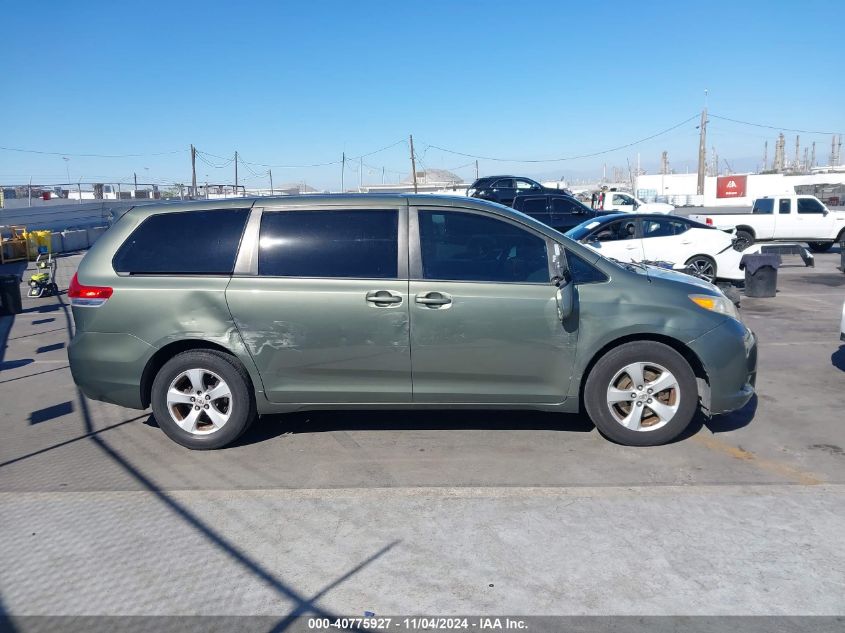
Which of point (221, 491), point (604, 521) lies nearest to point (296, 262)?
point (221, 491)

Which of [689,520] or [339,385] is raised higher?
[339,385]

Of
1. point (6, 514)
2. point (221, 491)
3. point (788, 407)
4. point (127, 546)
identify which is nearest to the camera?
point (127, 546)

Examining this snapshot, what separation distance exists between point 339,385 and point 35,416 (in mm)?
2972

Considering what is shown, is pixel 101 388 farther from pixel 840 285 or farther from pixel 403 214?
pixel 840 285

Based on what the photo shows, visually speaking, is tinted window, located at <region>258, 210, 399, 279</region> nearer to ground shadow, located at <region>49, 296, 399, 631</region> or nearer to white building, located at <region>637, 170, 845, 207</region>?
ground shadow, located at <region>49, 296, 399, 631</region>

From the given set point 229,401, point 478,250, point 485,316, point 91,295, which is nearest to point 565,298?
point 485,316

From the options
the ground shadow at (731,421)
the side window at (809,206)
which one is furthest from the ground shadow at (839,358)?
the side window at (809,206)

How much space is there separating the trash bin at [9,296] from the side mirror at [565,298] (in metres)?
9.64

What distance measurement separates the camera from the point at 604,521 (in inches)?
162

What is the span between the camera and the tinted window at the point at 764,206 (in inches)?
907

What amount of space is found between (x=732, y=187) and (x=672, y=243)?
55.8m

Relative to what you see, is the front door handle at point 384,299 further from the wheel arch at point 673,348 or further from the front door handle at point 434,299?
the wheel arch at point 673,348

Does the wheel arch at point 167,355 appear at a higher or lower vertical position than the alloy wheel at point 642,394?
higher

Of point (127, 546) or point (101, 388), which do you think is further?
point (101, 388)
